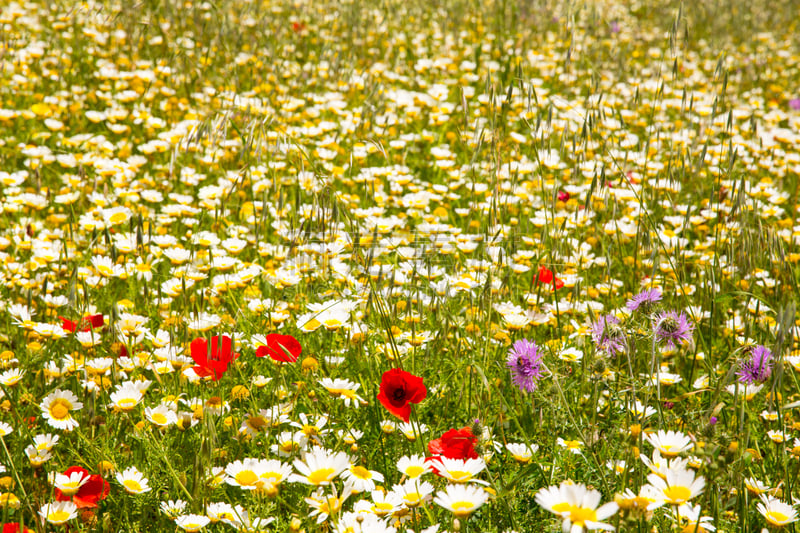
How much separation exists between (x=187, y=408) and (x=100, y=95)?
2796 millimetres

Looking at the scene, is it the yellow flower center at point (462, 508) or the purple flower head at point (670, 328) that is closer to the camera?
the yellow flower center at point (462, 508)

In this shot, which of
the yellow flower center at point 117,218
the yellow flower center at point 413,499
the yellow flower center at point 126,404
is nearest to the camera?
the yellow flower center at point 413,499

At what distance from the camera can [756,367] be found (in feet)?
5.66

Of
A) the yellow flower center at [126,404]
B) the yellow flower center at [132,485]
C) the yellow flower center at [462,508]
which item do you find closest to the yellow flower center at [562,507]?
the yellow flower center at [462,508]

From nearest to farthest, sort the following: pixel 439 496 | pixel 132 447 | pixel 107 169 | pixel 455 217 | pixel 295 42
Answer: pixel 439 496 → pixel 132 447 → pixel 107 169 → pixel 455 217 → pixel 295 42

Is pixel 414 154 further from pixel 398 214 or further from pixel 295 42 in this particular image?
pixel 295 42

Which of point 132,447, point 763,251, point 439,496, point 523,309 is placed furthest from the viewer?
point 523,309

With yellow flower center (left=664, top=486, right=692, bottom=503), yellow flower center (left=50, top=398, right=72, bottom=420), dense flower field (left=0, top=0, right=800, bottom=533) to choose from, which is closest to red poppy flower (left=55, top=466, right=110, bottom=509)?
dense flower field (left=0, top=0, right=800, bottom=533)

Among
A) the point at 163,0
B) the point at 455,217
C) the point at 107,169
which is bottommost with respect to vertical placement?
the point at 455,217

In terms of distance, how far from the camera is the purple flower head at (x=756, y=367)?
1.67m

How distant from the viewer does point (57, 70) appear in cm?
433

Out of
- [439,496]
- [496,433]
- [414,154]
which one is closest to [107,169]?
[414,154]

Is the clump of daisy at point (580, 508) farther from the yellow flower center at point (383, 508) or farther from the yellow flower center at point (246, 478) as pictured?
the yellow flower center at point (246, 478)

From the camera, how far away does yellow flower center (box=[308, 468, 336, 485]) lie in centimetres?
122
